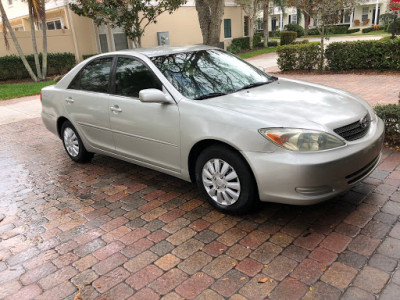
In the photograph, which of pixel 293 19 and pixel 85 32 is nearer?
pixel 85 32

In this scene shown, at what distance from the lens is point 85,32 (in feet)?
68.9

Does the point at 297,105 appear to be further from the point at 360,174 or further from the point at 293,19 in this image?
the point at 293,19

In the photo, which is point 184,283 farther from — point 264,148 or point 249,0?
point 249,0

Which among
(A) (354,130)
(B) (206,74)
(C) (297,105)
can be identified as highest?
(B) (206,74)

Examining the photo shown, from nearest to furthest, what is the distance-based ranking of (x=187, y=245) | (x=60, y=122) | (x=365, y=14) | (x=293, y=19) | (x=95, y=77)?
(x=187, y=245) < (x=95, y=77) < (x=60, y=122) < (x=365, y=14) < (x=293, y=19)

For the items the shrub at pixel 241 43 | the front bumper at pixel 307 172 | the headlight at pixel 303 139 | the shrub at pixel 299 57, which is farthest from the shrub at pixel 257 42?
the headlight at pixel 303 139

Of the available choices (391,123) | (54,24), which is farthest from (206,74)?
(54,24)

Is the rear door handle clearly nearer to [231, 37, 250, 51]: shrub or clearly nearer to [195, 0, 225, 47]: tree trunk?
[195, 0, 225, 47]: tree trunk

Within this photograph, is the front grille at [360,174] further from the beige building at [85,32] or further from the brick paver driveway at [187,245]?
the beige building at [85,32]

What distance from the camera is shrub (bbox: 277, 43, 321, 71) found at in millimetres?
13047

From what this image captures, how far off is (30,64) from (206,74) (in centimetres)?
1682

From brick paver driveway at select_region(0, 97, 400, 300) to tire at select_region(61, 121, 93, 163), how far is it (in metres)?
0.81

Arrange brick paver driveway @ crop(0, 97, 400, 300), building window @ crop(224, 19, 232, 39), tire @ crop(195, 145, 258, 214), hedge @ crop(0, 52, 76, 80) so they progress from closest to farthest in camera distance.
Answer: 1. brick paver driveway @ crop(0, 97, 400, 300)
2. tire @ crop(195, 145, 258, 214)
3. hedge @ crop(0, 52, 76, 80)
4. building window @ crop(224, 19, 232, 39)

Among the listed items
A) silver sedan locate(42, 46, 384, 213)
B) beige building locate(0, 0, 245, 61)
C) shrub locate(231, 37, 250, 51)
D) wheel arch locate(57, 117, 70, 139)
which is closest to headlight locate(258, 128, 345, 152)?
silver sedan locate(42, 46, 384, 213)
